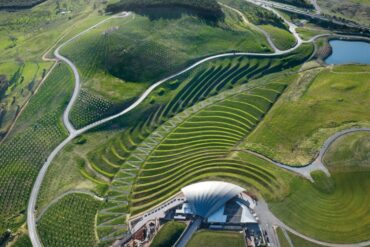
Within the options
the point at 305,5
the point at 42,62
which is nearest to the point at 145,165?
the point at 42,62

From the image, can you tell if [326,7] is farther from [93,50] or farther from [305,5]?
[93,50]

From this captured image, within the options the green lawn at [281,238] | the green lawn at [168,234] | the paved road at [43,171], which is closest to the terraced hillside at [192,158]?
the green lawn at [168,234]

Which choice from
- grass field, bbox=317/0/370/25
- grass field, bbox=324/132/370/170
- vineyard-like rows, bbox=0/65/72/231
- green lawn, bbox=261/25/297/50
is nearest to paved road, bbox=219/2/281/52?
green lawn, bbox=261/25/297/50

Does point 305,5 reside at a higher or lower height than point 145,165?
higher

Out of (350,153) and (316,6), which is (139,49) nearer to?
(350,153)

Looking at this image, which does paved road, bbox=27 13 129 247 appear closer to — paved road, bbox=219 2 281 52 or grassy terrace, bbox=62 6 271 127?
grassy terrace, bbox=62 6 271 127
